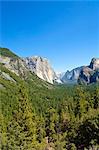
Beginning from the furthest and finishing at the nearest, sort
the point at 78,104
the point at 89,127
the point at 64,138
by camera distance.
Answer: the point at 78,104 < the point at 64,138 < the point at 89,127

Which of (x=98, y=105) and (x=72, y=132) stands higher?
(x=98, y=105)

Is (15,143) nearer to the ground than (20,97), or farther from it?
nearer to the ground

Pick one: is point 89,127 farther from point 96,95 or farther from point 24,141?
point 96,95

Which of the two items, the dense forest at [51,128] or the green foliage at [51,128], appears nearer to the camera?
the dense forest at [51,128]

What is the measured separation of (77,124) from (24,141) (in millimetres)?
24929

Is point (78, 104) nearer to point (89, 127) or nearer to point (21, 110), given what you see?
point (89, 127)

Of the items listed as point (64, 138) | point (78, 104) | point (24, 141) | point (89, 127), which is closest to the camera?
point (24, 141)

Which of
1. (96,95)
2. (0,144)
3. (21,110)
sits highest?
(96,95)

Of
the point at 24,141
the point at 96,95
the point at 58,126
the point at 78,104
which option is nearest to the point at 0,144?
the point at 24,141

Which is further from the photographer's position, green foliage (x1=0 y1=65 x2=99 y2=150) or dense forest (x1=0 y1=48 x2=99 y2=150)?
green foliage (x1=0 y1=65 x2=99 y2=150)

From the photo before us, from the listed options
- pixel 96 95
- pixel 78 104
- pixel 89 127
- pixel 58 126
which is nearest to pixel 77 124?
pixel 89 127

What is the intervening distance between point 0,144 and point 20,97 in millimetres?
17177

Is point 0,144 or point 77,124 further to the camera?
point 77,124

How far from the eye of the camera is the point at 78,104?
86.2 m
